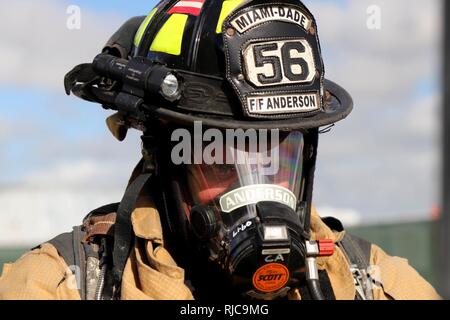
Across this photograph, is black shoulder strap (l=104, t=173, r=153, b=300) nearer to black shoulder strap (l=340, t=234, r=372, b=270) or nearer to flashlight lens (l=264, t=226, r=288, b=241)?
flashlight lens (l=264, t=226, r=288, b=241)

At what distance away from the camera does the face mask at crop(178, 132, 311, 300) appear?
2346 mm

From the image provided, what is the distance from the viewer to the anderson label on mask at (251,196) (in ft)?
8.00

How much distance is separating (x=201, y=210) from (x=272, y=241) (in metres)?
0.27

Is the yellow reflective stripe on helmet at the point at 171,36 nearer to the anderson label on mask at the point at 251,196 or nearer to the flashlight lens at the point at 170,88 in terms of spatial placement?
the flashlight lens at the point at 170,88

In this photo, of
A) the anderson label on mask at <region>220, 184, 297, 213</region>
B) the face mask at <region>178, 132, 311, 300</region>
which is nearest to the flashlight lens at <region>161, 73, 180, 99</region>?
the face mask at <region>178, 132, 311, 300</region>

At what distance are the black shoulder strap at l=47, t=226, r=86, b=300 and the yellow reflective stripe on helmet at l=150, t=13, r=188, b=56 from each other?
0.71m

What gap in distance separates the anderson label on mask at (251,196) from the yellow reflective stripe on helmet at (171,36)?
20.6 inches

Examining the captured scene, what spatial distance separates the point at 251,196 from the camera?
2.44 meters

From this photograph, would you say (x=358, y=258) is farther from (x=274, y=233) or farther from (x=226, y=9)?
(x=226, y=9)

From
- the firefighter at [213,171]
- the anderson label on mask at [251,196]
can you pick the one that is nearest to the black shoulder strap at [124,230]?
the firefighter at [213,171]

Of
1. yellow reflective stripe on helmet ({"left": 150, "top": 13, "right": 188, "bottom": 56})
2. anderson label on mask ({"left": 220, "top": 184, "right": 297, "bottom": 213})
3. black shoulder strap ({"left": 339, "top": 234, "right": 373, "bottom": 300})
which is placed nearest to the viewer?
anderson label on mask ({"left": 220, "top": 184, "right": 297, "bottom": 213})
